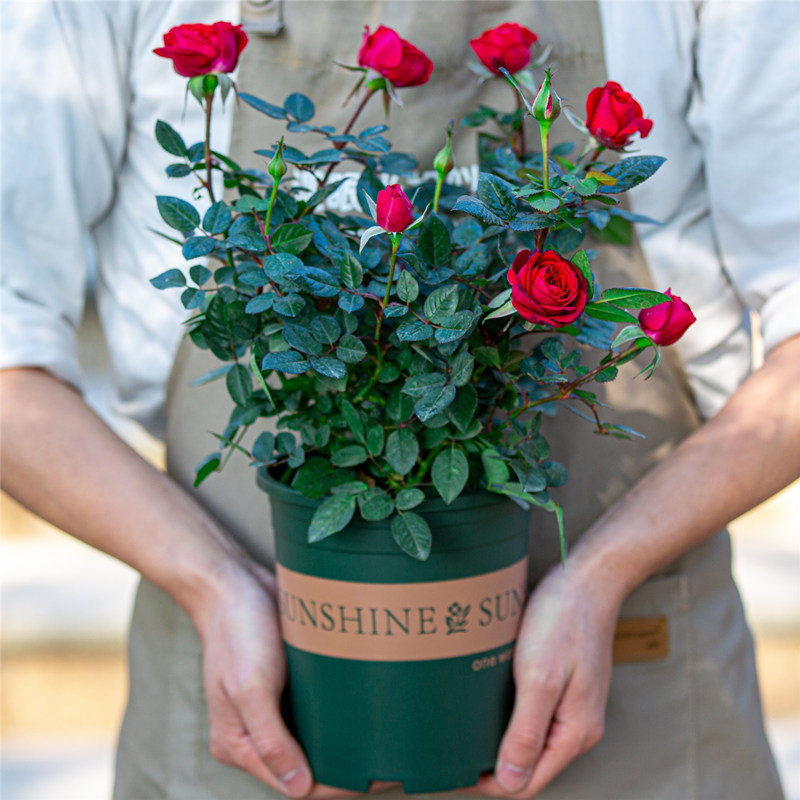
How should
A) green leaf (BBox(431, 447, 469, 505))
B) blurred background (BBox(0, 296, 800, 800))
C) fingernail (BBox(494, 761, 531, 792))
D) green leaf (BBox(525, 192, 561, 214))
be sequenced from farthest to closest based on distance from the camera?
blurred background (BBox(0, 296, 800, 800)) < fingernail (BBox(494, 761, 531, 792)) < green leaf (BBox(431, 447, 469, 505)) < green leaf (BBox(525, 192, 561, 214))

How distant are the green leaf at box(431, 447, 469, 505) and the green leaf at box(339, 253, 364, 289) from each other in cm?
14

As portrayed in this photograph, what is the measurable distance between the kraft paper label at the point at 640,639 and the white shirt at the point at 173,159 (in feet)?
0.82

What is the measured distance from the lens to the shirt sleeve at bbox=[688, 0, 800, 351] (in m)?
0.76

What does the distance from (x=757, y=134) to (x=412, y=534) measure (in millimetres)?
505

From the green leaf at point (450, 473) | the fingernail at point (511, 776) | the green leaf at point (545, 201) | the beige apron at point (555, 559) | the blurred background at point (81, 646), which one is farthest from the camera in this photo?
the blurred background at point (81, 646)

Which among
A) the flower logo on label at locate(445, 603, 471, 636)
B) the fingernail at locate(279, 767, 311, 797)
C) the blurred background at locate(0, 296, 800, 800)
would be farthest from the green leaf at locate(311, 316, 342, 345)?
the blurred background at locate(0, 296, 800, 800)

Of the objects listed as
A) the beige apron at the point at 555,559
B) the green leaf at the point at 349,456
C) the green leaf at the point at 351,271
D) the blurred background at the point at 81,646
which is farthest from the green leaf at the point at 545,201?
the blurred background at the point at 81,646

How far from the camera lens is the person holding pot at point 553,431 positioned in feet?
2.33

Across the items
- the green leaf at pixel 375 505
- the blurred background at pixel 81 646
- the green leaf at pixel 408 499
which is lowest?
the blurred background at pixel 81 646

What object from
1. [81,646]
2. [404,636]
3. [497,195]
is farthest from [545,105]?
[81,646]

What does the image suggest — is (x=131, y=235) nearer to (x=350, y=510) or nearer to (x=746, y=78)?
(x=350, y=510)

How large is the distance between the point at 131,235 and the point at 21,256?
11 cm

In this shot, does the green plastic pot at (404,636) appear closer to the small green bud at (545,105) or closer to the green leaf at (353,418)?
the green leaf at (353,418)

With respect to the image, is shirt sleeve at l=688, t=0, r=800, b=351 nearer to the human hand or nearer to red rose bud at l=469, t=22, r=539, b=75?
red rose bud at l=469, t=22, r=539, b=75
